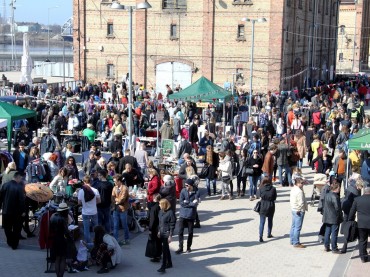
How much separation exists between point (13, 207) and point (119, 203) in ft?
7.07

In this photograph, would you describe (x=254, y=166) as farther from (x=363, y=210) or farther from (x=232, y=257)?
(x=363, y=210)

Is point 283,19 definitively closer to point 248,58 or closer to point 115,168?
point 248,58

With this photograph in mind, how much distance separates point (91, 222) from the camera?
537 inches

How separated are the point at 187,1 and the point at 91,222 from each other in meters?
29.4

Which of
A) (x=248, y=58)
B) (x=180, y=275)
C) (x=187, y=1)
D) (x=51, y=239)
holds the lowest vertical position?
(x=180, y=275)

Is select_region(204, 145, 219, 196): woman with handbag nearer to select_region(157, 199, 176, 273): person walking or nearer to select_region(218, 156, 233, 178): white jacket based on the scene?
select_region(218, 156, 233, 178): white jacket

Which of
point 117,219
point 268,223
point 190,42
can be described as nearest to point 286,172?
point 268,223

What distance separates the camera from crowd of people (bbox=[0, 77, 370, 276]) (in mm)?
13273

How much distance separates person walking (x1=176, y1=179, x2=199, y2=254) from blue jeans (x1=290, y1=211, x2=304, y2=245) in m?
2.15

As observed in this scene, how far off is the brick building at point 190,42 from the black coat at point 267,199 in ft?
87.3

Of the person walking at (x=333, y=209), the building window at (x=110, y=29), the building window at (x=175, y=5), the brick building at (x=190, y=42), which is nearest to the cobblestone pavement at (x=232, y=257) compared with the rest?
the person walking at (x=333, y=209)

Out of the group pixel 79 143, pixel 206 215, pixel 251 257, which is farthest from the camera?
pixel 79 143

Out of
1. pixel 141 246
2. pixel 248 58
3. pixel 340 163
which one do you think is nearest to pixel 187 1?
pixel 248 58

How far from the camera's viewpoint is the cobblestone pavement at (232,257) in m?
12.5
